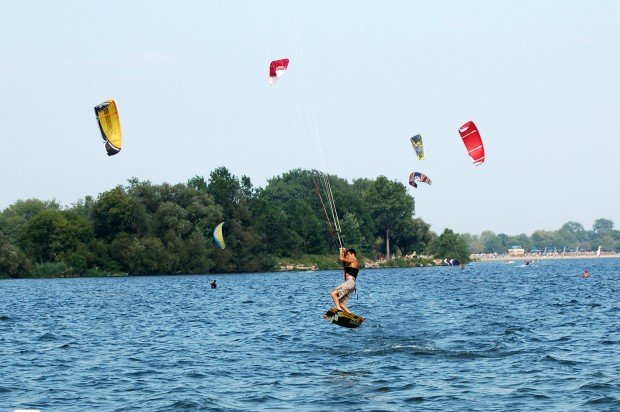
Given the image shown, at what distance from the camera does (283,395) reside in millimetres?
18172

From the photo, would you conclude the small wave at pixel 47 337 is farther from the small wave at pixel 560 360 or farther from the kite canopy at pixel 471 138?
the kite canopy at pixel 471 138

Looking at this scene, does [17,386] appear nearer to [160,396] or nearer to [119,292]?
[160,396]

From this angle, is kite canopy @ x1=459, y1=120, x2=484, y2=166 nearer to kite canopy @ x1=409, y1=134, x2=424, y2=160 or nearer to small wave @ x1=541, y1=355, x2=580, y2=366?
kite canopy @ x1=409, y1=134, x2=424, y2=160

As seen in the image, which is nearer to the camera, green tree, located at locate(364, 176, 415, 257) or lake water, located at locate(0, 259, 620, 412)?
lake water, located at locate(0, 259, 620, 412)

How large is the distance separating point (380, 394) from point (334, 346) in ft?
25.5

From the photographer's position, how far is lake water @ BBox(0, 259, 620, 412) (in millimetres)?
17750

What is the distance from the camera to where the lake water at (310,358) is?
58.2ft

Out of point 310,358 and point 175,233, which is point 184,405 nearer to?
point 310,358

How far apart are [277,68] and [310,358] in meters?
11.7

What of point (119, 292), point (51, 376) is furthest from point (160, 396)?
point (119, 292)

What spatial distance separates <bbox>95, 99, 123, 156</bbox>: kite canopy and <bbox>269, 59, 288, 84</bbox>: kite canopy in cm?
1426

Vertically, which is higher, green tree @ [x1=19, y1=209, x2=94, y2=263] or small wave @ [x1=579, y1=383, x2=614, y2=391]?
green tree @ [x1=19, y1=209, x2=94, y2=263]

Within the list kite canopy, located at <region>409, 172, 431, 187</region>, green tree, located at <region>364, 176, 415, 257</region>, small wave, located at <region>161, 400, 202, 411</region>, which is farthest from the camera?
green tree, located at <region>364, 176, 415, 257</region>

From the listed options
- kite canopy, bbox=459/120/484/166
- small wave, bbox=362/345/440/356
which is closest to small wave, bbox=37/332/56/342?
small wave, bbox=362/345/440/356
